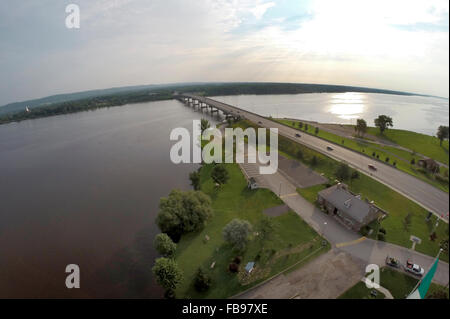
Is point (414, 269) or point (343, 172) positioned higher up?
point (343, 172)

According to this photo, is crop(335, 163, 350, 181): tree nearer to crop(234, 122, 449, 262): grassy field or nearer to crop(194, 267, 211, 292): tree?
crop(234, 122, 449, 262): grassy field

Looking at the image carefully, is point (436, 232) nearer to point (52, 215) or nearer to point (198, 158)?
point (198, 158)

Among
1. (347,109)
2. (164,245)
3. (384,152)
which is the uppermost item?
(347,109)

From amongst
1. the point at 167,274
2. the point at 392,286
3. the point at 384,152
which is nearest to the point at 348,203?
the point at 392,286

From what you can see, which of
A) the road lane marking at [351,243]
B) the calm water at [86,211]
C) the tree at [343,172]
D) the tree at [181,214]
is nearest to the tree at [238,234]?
the tree at [181,214]

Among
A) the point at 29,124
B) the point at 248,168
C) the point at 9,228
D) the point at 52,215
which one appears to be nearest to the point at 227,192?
the point at 248,168

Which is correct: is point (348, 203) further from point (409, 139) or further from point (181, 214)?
point (409, 139)

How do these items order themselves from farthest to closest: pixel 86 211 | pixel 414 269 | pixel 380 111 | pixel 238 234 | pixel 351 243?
pixel 380 111 → pixel 86 211 → pixel 351 243 → pixel 238 234 → pixel 414 269
